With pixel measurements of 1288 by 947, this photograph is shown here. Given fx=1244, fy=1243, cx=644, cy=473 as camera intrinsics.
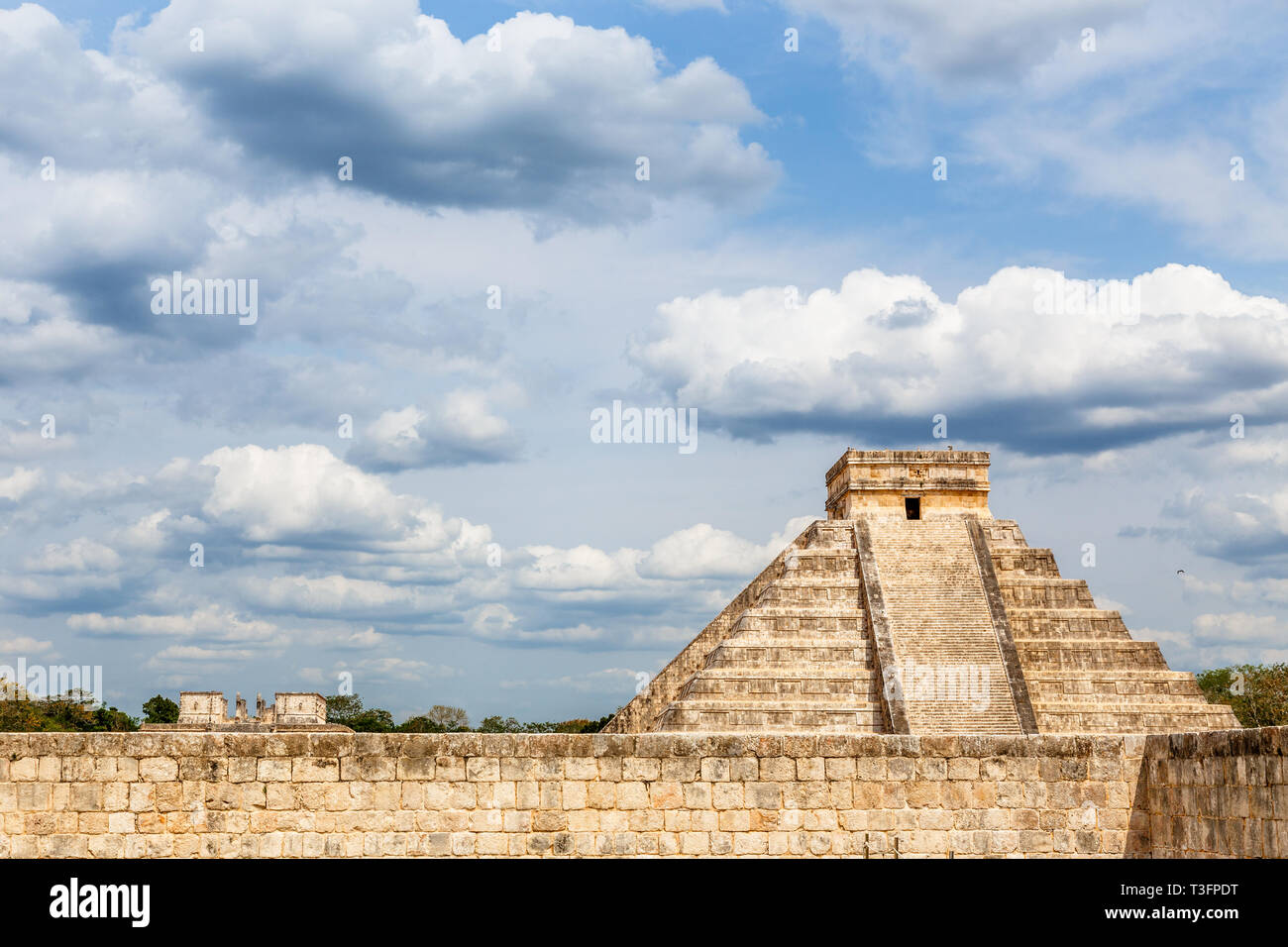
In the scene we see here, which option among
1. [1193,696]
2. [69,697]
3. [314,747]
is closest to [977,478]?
Answer: [1193,696]

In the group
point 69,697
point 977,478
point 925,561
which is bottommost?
point 69,697

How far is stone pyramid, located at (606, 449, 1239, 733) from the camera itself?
1099 inches

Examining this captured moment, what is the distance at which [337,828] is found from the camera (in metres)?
9.83

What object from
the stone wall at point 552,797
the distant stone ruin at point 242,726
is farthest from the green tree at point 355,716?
the stone wall at point 552,797

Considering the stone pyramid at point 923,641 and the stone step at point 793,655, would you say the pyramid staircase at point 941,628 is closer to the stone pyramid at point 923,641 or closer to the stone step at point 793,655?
the stone pyramid at point 923,641

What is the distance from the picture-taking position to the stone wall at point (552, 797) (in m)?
9.80

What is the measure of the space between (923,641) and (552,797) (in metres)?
21.5

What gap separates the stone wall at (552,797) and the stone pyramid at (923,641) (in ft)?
55.6

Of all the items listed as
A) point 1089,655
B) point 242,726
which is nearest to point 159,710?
point 242,726

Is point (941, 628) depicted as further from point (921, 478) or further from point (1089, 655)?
point (921, 478)

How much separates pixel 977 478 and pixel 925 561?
128 inches
